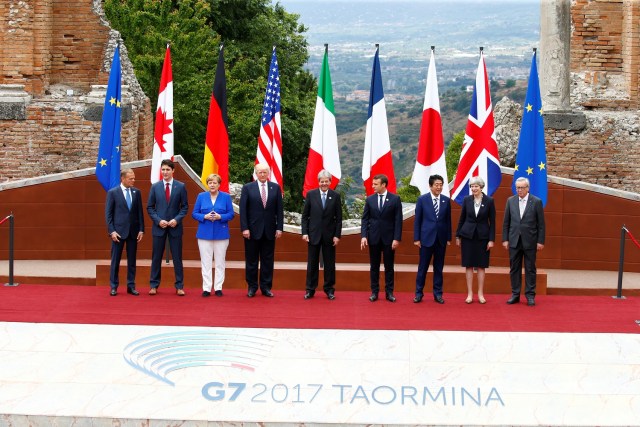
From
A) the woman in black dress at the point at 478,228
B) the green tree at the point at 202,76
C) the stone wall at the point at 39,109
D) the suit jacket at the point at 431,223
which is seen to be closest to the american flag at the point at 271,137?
the suit jacket at the point at 431,223

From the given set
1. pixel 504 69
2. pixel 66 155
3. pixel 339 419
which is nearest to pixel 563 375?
pixel 339 419

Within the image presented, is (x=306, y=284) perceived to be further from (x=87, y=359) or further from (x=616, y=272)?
(x=616, y=272)

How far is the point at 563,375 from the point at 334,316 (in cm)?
290

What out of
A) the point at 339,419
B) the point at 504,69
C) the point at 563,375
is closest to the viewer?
the point at 339,419

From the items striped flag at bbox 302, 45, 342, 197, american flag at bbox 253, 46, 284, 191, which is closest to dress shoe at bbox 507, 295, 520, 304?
striped flag at bbox 302, 45, 342, 197

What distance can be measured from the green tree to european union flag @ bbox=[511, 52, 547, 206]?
63.1 ft

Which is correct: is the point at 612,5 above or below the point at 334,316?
above

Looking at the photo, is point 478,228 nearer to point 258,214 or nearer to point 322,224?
point 322,224

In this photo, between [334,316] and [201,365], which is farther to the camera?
[334,316]

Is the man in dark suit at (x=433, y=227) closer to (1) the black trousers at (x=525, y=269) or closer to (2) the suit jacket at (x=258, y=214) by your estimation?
(1) the black trousers at (x=525, y=269)

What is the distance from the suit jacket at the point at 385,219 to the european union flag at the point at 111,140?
429 centimetres

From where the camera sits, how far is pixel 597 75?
Answer: 24766 mm

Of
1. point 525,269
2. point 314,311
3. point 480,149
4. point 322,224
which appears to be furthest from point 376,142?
point 314,311

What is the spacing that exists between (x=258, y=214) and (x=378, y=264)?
1.57 m
